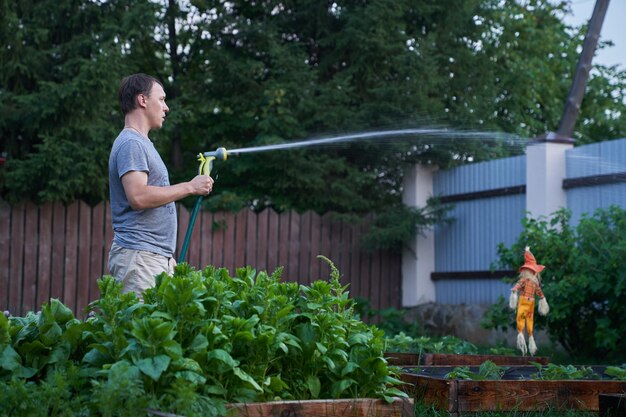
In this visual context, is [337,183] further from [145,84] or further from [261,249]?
[145,84]

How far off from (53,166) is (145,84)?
589 centimetres

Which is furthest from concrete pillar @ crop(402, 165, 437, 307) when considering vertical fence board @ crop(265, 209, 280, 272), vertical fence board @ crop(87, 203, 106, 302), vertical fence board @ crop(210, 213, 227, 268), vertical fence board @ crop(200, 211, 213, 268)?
vertical fence board @ crop(87, 203, 106, 302)

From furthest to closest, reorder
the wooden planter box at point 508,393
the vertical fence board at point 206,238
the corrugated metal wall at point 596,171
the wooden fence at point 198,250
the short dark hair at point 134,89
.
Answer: the vertical fence board at point 206,238 → the wooden fence at point 198,250 → the corrugated metal wall at point 596,171 → the short dark hair at point 134,89 → the wooden planter box at point 508,393

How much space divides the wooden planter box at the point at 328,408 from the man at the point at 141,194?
142 cm

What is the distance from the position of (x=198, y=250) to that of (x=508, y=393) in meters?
7.63

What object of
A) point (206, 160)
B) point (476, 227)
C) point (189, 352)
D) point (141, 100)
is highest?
point (141, 100)

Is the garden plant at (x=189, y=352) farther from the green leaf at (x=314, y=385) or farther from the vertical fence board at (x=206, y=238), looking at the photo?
the vertical fence board at (x=206, y=238)

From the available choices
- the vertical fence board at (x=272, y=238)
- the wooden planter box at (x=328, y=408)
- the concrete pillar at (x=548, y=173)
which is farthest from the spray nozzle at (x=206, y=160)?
the vertical fence board at (x=272, y=238)

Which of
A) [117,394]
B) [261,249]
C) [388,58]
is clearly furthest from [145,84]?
[388,58]

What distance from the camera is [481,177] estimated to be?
11.4 meters

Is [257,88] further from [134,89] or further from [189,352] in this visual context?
[189,352]

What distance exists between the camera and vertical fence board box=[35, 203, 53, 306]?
423 inches

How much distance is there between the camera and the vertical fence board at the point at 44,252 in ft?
35.2

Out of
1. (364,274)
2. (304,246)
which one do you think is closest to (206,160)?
(304,246)
